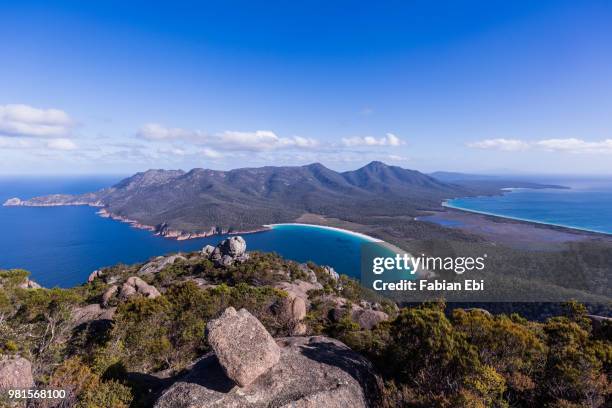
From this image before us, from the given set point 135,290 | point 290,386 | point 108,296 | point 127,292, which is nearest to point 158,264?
point 135,290

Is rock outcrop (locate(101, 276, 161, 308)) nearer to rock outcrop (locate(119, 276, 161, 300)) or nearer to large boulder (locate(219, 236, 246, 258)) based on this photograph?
rock outcrop (locate(119, 276, 161, 300))

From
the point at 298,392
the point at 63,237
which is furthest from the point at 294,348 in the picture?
the point at 63,237

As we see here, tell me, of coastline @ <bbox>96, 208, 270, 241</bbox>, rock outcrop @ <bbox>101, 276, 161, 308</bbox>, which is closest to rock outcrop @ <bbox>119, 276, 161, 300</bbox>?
rock outcrop @ <bbox>101, 276, 161, 308</bbox>

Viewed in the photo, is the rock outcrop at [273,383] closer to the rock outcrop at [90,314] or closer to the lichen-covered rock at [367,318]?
the rock outcrop at [90,314]

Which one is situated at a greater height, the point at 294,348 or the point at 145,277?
the point at 294,348

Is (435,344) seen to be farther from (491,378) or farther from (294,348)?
(294,348)

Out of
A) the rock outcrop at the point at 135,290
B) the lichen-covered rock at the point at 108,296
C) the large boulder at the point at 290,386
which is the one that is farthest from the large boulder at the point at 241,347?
the lichen-covered rock at the point at 108,296
